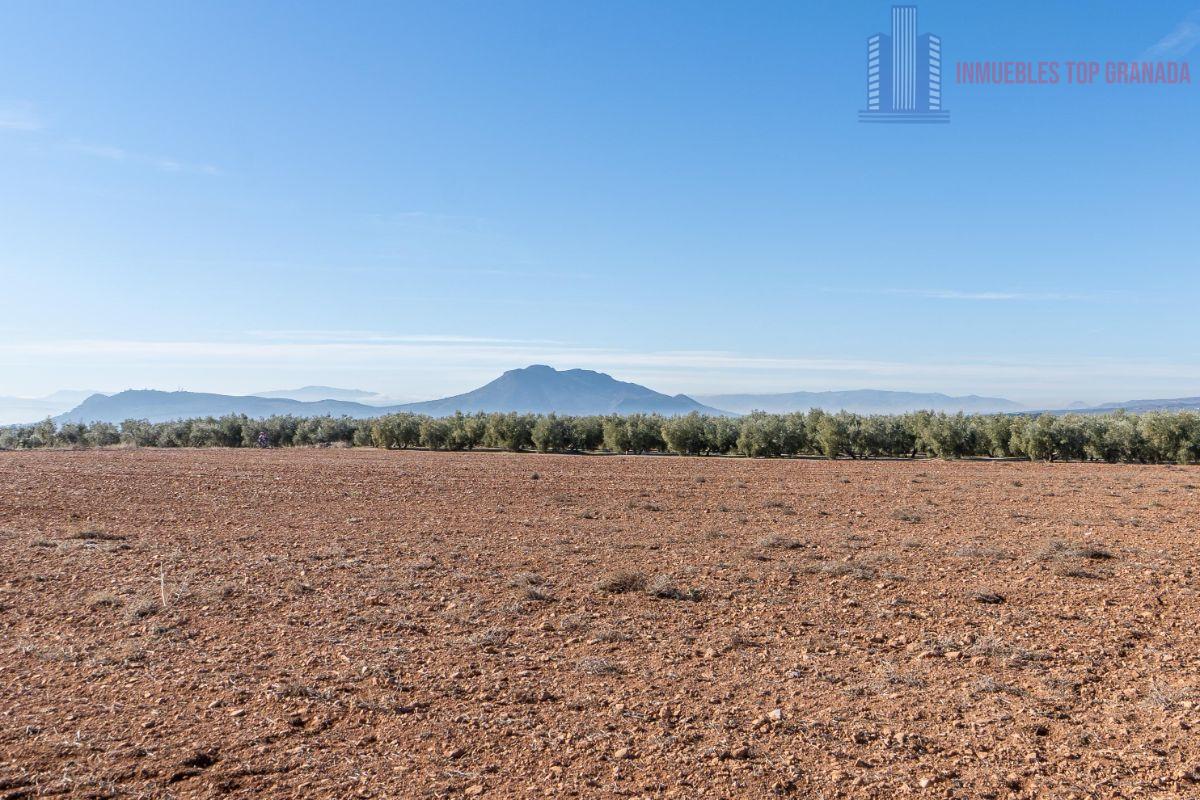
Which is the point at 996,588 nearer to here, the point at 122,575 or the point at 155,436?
the point at 122,575

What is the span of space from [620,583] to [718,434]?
36.3m

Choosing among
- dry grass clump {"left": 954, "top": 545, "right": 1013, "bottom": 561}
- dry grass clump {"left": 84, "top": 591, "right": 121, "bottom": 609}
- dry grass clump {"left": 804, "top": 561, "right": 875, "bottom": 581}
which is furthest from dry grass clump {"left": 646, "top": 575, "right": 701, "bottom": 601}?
dry grass clump {"left": 84, "top": 591, "right": 121, "bottom": 609}

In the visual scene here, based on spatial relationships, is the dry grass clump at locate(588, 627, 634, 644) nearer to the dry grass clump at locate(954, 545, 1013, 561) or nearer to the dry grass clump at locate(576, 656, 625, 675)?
the dry grass clump at locate(576, 656, 625, 675)

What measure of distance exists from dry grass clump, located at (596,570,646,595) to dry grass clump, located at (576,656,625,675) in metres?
2.56

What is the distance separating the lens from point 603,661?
22.8ft

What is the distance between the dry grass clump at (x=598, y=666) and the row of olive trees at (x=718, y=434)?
36675 millimetres

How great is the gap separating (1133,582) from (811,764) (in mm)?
7012

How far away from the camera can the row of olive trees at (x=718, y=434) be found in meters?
36.4

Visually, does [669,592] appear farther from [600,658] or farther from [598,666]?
[598,666]

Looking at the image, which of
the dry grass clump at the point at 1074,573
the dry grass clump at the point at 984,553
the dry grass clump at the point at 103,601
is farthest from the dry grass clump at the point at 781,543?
the dry grass clump at the point at 103,601

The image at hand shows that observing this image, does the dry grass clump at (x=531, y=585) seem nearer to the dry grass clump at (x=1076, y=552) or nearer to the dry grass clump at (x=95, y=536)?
the dry grass clump at (x=1076, y=552)

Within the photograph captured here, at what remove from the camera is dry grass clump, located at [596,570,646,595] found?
9633 millimetres

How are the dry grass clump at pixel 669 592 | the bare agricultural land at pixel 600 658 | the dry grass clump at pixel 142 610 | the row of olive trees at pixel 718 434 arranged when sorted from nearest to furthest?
the bare agricultural land at pixel 600 658 → the dry grass clump at pixel 142 610 → the dry grass clump at pixel 669 592 → the row of olive trees at pixel 718 434

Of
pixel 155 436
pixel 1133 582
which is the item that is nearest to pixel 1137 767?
pixel 1133 582
